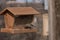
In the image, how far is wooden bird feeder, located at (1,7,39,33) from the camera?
1.23 metres

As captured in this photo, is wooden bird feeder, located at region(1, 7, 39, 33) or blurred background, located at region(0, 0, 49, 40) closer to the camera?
wooden bird feeder, located at region(1, 7, 39, 33)

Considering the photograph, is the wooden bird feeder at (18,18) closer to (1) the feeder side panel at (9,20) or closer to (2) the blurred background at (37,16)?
(1) the feeder side panel at (9,20)

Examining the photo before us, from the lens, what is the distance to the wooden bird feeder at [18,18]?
1229 mm

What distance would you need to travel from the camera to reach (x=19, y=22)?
4.33ft

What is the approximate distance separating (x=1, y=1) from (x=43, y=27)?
0.46 m

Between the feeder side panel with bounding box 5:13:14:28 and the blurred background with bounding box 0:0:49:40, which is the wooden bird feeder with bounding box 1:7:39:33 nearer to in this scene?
the feeder side panel with bounding box 5:13:14:28

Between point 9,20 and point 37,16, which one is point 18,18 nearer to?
point 9,20

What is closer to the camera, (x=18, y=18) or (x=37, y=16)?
(x=18, y=18)

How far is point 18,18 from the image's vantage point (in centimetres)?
132

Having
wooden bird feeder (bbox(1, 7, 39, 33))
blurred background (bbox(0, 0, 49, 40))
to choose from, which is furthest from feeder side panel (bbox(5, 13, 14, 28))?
blurred background (bbox(0, 0, 49, 40))

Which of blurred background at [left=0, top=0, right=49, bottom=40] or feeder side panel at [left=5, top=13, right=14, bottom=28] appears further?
blurred background at [left=0, top=0, right=49, bottom=40]

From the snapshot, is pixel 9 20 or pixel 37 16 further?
pixel 37 16

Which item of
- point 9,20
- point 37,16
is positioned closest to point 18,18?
point 9,20

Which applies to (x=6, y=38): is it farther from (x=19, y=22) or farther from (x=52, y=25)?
(x=52, y=25)
